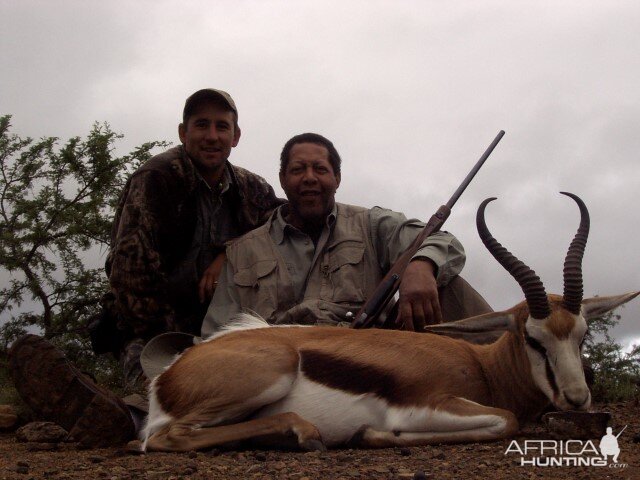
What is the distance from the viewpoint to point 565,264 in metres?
4.48

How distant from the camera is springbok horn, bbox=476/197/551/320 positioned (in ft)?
14.2

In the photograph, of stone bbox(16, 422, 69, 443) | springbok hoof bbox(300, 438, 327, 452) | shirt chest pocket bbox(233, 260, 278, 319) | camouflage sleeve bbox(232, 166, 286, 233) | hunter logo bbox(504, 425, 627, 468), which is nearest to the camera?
hunter logo bbox(504, 425, 627, 468)

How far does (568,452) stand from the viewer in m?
3.82

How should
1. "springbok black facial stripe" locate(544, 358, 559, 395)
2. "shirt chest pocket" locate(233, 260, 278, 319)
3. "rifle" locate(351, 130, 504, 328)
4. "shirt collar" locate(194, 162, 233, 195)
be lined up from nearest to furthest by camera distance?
"springbok black facial stripe" locate(544, 358, 559, 395) < "rifle" locate(351, 130, 504, 328) < "shirt chest pocket" locate(233, 260, 278, 319) < "shirt collar" locate(194, 162, 233, 195)

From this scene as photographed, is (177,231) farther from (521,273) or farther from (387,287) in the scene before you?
(521,273)

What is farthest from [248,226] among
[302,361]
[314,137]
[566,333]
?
[566,333]

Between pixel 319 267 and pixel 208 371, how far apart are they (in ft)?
6.29

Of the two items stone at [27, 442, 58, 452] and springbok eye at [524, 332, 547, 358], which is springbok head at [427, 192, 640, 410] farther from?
stone at [27, 442, 58, 452]

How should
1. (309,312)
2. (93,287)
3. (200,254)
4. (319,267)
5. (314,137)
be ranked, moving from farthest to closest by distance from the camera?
(93,287), (200,254), (314,137), (319,267), (309,312)

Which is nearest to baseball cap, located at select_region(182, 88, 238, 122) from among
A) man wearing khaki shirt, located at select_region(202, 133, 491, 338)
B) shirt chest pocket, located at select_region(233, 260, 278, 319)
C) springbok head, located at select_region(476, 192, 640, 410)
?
man wearing khaki shirt, located at select_region(202, 133, 491, 338)

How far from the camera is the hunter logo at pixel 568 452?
3574mm

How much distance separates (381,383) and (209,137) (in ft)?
11.9

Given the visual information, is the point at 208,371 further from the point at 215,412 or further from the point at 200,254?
the point at 200,254

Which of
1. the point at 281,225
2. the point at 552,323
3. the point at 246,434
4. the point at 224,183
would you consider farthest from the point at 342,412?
the point at 224,183
